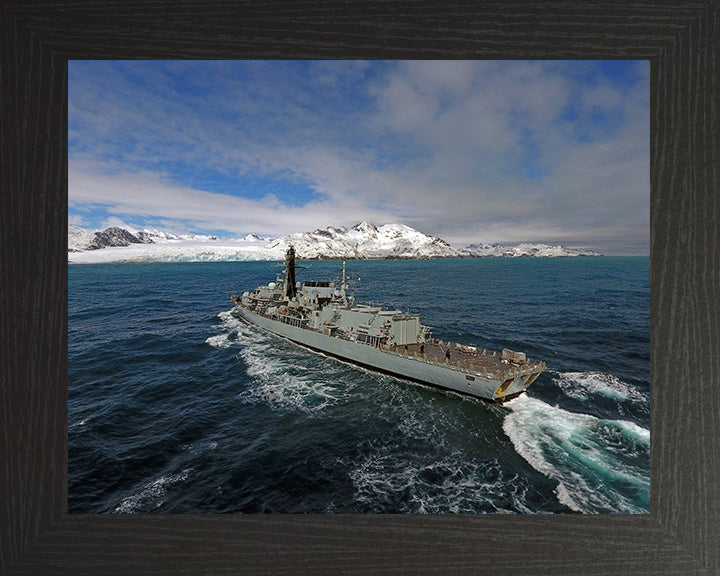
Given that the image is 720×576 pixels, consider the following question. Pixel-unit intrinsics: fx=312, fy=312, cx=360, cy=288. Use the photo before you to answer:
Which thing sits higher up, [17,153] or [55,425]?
[17,153]

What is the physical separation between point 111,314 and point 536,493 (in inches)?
1111

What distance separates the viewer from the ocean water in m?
5.58

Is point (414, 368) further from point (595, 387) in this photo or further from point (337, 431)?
point (595, 387)

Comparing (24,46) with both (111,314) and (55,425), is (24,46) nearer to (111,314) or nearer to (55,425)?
(55,425)

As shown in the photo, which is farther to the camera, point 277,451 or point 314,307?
point 314,307

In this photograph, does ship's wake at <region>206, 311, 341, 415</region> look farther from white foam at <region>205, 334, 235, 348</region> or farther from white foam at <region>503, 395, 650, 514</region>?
white foam at <region>503, 395, 650, 514</region>

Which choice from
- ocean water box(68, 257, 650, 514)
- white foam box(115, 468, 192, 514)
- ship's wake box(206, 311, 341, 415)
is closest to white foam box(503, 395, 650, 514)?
ocean water box(68, 257, 650, 514)

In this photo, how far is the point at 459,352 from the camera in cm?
1376

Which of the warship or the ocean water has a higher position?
the warship

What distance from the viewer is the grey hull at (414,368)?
439 inches

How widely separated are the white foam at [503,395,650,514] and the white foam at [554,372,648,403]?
4.95ft

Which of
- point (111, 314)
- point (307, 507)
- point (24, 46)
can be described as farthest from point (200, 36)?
point (111, 314)

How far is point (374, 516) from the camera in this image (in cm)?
223

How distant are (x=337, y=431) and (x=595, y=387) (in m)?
9.65
